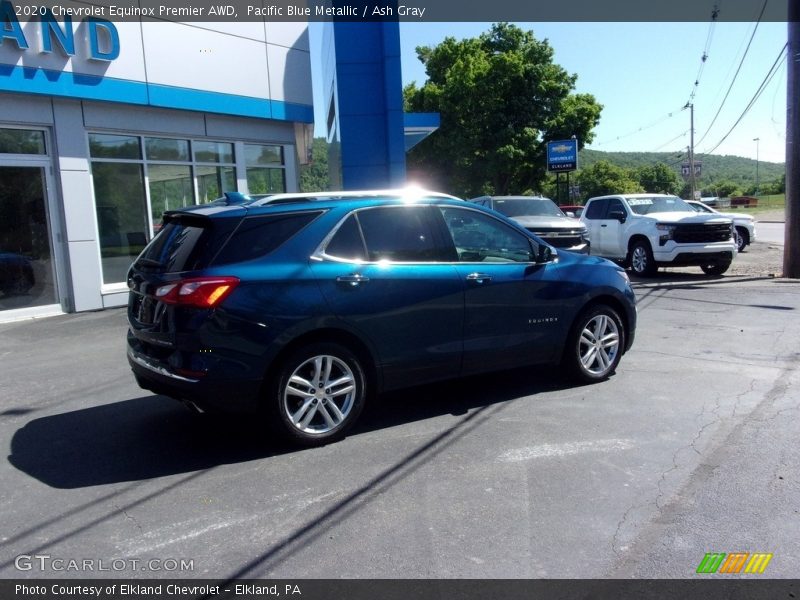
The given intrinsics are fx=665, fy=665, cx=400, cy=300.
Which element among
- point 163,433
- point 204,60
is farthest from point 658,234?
point 163,433

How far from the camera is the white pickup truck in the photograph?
1430 centimetres

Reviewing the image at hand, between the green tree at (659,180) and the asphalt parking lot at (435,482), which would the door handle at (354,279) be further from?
the green tree at (659,180)

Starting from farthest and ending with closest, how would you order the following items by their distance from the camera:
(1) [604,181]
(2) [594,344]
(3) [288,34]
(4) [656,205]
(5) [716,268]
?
(1) [604,181], (4) [656,205], (5) [716,268], (3) [288,34], (2) [594,344]

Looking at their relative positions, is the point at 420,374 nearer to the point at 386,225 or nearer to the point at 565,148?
the point at 386,225

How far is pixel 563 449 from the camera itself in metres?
4.64

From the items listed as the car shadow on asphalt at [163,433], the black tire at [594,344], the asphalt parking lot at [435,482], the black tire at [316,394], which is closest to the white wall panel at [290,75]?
the asphalt parking lot at [435,482]

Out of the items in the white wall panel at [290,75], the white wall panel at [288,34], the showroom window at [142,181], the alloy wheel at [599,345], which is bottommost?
the alloy wheel at [599,345]

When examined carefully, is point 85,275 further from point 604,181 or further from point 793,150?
point 604,181

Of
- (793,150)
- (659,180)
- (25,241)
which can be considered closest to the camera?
(25,241)

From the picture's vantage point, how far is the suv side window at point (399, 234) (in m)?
5.11

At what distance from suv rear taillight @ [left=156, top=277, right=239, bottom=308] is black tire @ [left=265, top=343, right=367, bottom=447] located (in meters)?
0.64

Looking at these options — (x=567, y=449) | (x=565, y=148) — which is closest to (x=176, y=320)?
(x=567, y=449)

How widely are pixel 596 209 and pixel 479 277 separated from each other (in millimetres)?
12660

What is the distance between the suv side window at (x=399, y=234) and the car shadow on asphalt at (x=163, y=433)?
1.34 m
